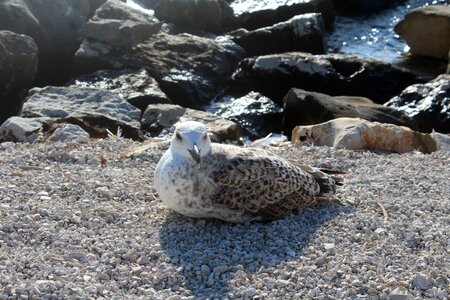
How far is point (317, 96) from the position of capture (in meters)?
11.2

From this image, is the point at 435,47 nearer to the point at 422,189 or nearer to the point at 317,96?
the point at 317,96

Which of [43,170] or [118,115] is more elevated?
[43,170]

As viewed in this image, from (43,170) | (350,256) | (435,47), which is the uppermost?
(350,256)

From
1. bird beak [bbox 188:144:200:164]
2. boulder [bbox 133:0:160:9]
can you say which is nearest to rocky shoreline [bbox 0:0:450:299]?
bird beak [bbox 188:144:200:164]

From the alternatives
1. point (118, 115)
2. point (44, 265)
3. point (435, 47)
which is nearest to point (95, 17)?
point (118, 115)

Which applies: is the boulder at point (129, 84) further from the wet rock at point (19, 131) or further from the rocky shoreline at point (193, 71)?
the wet rock at point (19, 131)

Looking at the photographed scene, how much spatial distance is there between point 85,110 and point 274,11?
771cm

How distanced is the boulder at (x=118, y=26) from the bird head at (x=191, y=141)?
8.17 meters

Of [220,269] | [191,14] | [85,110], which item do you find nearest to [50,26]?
[191,14]

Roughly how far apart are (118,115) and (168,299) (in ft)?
18.6

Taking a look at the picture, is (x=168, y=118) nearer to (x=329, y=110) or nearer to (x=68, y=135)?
(x=329, y=110)

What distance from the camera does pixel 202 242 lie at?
565cm

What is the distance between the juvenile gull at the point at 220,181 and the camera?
5754 mm

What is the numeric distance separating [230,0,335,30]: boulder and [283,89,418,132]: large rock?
569cm
